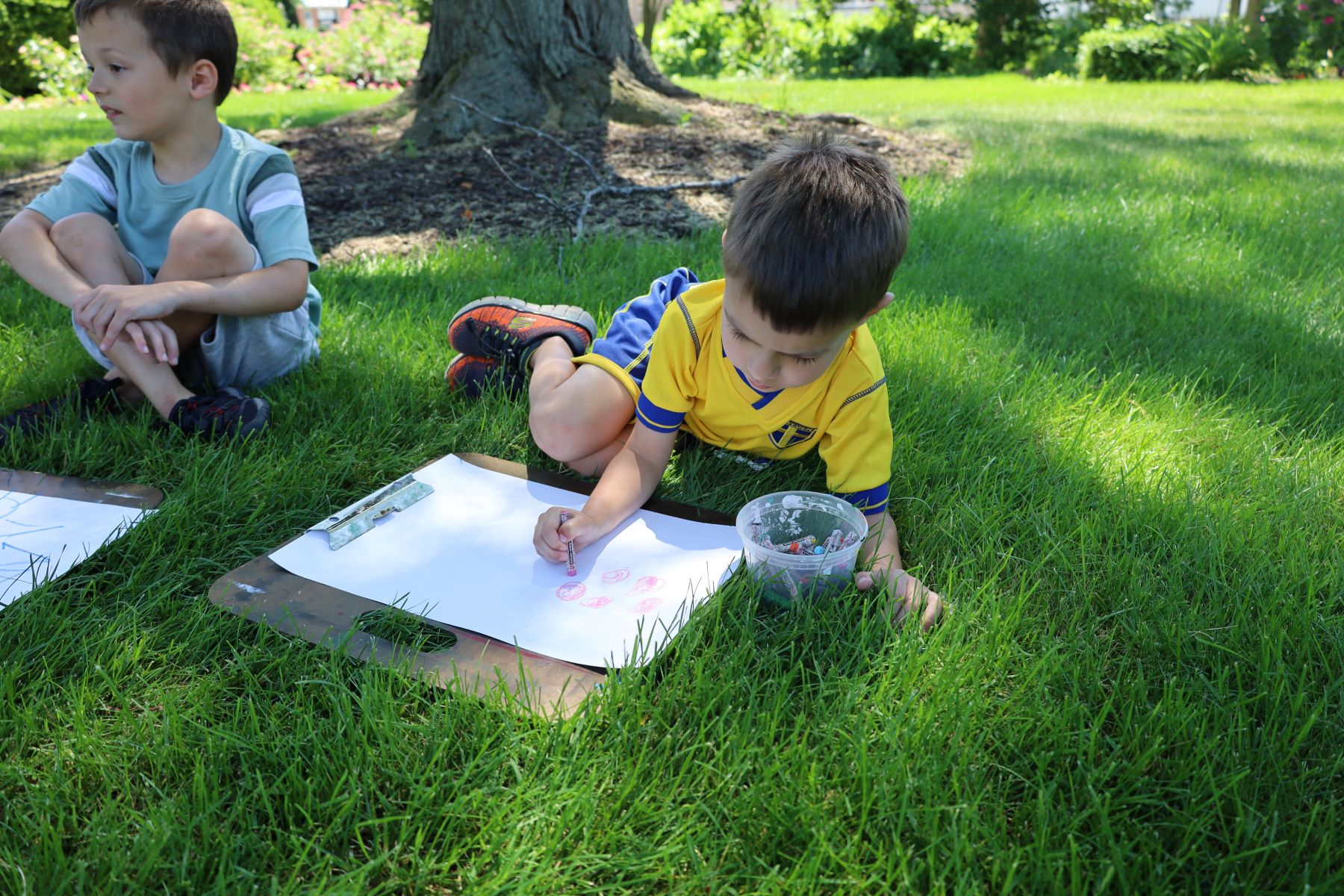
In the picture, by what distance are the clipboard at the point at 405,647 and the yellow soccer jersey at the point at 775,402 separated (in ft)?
1.97

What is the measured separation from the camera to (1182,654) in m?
1.36

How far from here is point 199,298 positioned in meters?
1.97

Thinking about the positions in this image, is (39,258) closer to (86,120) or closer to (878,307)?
(878,307)

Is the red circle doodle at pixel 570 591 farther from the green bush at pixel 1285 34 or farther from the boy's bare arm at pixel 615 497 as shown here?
the green bush at pixel 1285 34

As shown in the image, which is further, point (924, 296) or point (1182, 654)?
point (924, 296)

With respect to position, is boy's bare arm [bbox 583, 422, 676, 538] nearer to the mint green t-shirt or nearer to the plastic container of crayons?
the plastic container of crayons

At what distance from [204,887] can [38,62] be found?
12.9m

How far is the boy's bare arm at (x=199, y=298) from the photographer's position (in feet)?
6.21

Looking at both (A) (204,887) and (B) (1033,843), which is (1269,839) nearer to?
(B) (1033,843)

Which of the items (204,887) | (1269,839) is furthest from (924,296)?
(204,887)

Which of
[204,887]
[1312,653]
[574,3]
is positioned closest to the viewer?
[204,887]

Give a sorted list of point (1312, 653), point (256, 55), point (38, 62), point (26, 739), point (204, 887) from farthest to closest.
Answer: point (256, 55) → point (38, 62) → point (1312, 653) → point (26, 739) → point (204, 887)

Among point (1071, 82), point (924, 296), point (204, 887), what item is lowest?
point (204, 887)

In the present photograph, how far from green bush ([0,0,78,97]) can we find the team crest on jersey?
12766 mm
